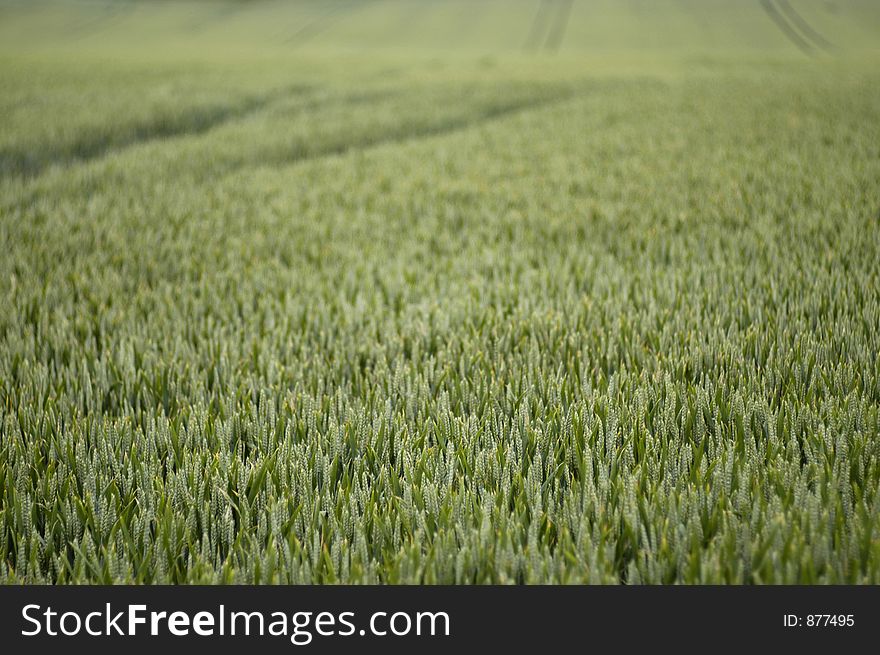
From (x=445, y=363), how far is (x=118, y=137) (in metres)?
7.89

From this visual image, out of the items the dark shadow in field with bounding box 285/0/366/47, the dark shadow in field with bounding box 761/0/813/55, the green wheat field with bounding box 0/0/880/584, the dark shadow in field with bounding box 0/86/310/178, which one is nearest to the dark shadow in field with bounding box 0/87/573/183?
the dark shadow in field with bounding box 0/86/310/178

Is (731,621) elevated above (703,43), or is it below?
below

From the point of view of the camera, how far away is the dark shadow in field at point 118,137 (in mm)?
6770

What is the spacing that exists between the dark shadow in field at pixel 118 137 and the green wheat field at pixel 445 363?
8 cm

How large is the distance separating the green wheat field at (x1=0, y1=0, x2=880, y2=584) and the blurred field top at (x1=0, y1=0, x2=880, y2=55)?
91.5 feet

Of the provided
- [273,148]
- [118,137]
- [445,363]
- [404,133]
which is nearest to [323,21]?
[404,133]

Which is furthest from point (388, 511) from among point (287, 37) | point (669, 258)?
point (287, 37)

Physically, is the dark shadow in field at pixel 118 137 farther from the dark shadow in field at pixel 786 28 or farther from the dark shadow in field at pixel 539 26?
the dark shadow in field at pixel 786 28

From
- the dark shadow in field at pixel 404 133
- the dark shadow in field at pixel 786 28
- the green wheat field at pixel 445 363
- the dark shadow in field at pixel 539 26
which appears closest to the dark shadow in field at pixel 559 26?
the dark shadow in field at pixel 539 26

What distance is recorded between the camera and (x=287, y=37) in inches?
1457

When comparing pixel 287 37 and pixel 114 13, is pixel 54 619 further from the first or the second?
pixel 114 13

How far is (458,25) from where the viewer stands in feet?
133

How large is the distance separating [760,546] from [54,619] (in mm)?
1366

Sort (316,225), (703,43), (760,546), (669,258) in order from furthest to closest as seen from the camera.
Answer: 1. (703,43)
2. (316,225)
3. (669,258)
4. (760,546)
